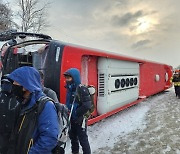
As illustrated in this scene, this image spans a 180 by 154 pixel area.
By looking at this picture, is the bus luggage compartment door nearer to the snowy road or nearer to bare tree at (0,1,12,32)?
the snowy road

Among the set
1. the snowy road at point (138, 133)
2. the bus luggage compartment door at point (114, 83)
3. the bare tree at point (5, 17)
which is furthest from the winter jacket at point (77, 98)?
the bare tree at point (5, 17)

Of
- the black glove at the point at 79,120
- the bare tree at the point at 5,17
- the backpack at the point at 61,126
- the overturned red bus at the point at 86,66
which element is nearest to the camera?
the backpack at the point at 61,126

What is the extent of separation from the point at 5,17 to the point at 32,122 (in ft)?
86.2

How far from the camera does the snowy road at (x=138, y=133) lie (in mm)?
5459

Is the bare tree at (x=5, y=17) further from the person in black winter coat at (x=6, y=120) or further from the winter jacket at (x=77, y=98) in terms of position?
the person in black winter coat at (x=6, y=120)

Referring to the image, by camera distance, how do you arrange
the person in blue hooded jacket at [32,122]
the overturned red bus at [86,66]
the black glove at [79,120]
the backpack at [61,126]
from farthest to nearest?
the overturned red bus at [86,66] → the black glove at [79,120] → the backpack at [61,126] → the person in blue hooded jacket at [32,122]

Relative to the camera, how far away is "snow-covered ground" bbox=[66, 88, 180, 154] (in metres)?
5.46

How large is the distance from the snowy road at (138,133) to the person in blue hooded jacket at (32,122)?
3120 millimetres

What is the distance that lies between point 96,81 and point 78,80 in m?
2.12

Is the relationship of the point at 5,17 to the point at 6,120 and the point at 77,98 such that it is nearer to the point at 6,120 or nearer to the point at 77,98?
the point at 77,98

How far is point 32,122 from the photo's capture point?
8.03 ft

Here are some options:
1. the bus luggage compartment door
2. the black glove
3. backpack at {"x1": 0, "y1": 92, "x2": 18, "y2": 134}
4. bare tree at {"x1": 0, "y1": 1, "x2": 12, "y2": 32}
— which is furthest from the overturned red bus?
bare tree at {"x1": 0, "y1": 1, "x2": 12, "y2": 32}

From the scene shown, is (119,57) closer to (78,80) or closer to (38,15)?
(78,80)

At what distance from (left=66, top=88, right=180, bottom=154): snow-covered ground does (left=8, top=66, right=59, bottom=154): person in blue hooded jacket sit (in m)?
2.95
